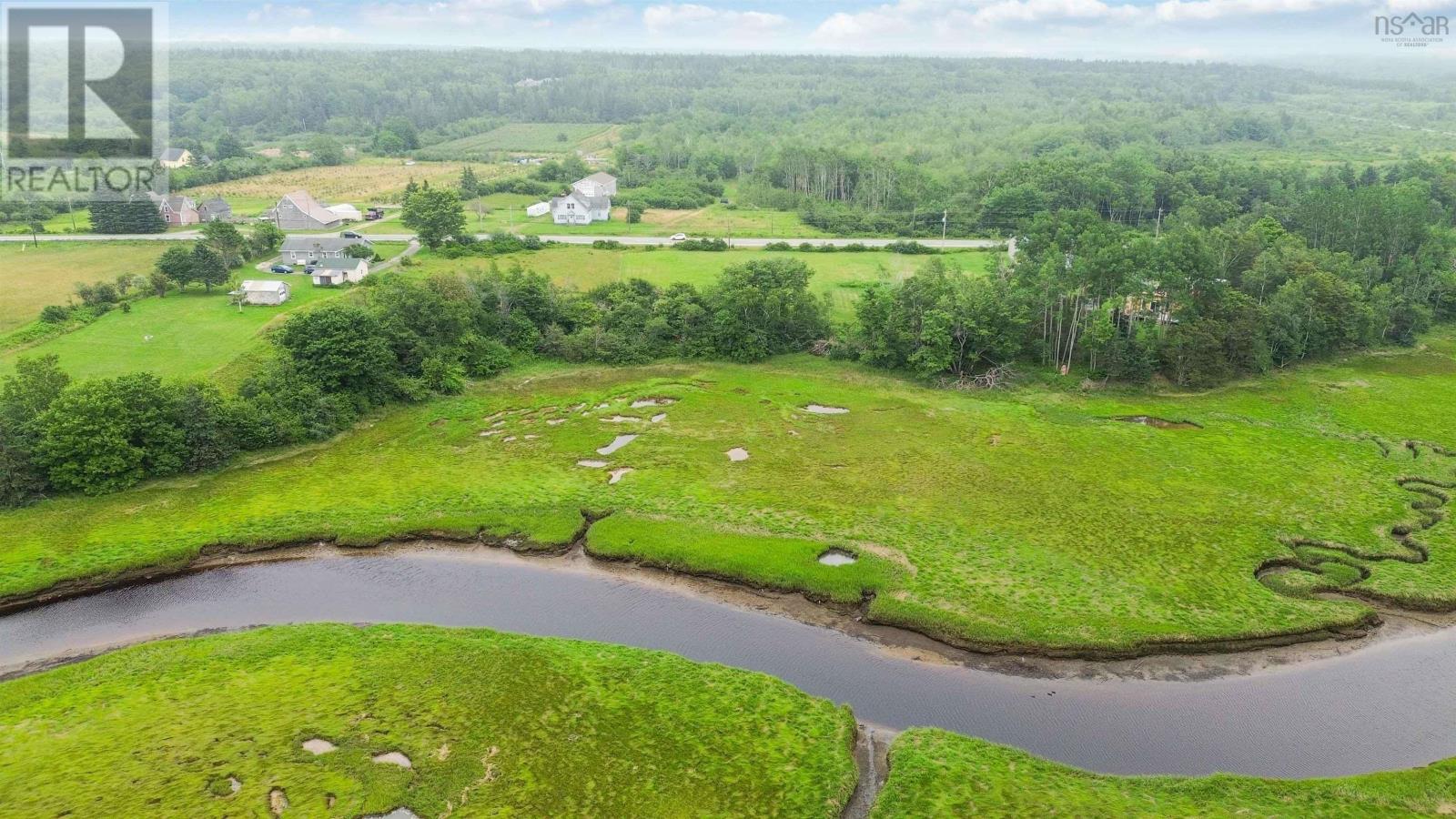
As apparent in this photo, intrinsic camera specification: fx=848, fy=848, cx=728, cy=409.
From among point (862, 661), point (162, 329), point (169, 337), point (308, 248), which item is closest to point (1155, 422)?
point (862, 661)

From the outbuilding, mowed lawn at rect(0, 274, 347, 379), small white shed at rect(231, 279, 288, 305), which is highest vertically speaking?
the outbuilding

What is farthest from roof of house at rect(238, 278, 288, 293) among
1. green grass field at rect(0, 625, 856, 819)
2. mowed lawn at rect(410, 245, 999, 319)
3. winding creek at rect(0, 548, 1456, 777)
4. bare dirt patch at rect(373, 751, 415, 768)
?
bare dirt patch at rect(373, 751, 415, 768)

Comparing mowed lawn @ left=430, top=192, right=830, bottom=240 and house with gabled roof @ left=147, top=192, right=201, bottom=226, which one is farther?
mowed lawn @ left=430, top=192, right=830, bottom=240

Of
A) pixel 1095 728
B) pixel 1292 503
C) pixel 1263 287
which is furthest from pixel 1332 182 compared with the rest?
pixel 1095 728

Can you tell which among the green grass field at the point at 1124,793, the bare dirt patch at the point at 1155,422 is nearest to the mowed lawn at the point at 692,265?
the bare dirt patch at the point at 1155,422

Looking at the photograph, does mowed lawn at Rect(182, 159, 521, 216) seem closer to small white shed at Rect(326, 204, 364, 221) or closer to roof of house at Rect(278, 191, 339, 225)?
small white shed at Rect(326, 204, 364, 221)

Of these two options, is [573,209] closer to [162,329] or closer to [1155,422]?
[162,329]
